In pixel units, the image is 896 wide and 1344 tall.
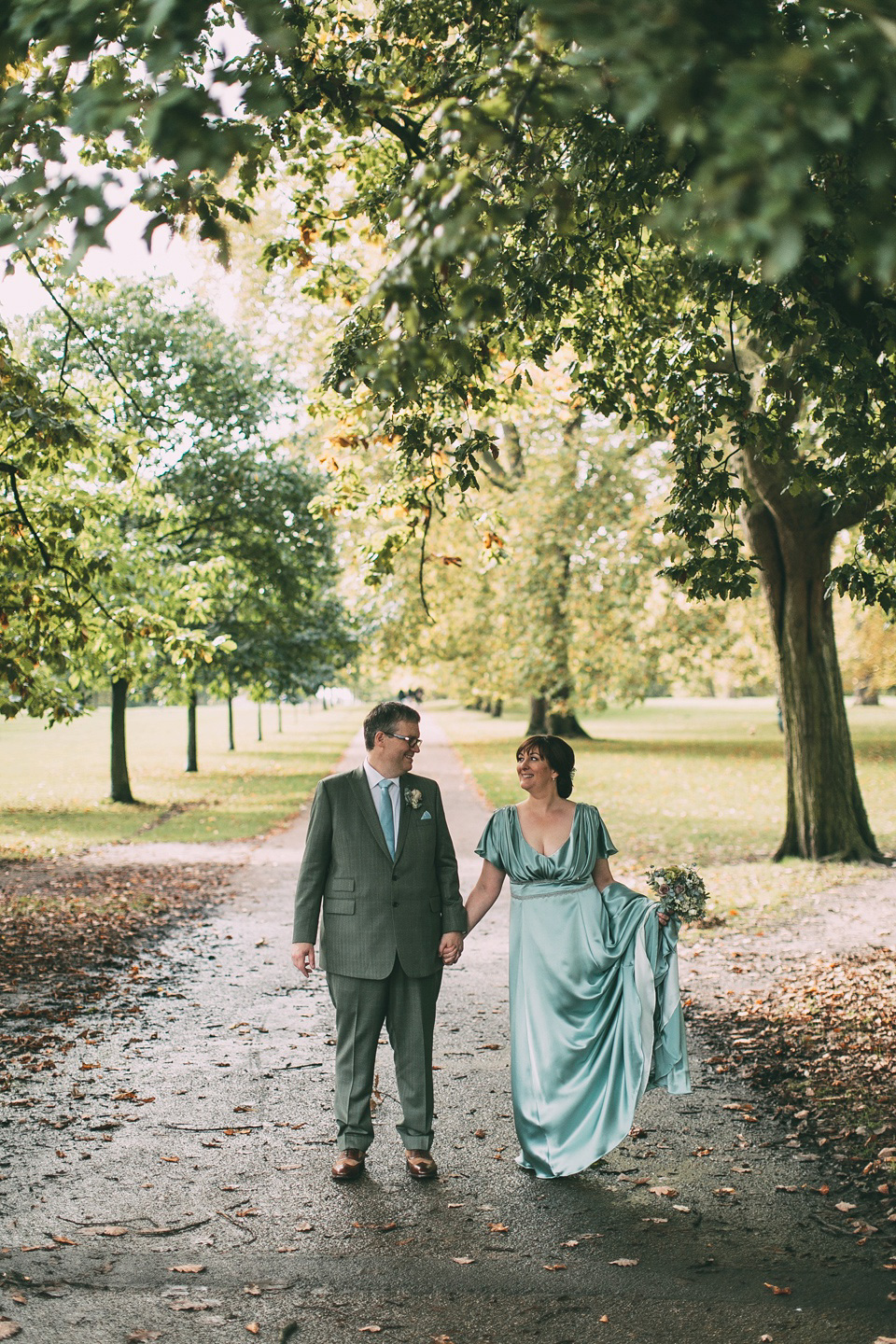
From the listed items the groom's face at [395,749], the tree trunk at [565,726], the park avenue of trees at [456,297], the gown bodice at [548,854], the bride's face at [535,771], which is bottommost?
the tree trunk at [565,726]

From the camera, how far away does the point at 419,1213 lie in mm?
5027

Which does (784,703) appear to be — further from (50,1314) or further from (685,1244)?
(50,1314)

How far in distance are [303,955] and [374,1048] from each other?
540 mm

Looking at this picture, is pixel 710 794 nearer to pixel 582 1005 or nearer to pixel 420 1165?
pixel 582 1005

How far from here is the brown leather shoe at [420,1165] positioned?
5422 mm

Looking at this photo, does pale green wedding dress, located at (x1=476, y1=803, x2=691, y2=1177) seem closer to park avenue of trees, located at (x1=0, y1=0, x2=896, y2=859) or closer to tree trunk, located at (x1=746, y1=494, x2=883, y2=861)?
park avenue of trees, located at (x1=0, y1=0, x2=896, y2=859)

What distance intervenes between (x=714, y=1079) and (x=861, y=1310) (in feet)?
9.28

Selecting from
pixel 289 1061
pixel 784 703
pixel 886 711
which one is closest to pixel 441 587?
pixel 784 703

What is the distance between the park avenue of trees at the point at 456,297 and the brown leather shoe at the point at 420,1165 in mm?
3409

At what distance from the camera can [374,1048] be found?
5.57 m

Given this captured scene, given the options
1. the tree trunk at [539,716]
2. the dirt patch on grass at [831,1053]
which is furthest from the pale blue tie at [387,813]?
the tree trunk at [539,716]

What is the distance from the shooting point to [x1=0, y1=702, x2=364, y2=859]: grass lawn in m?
18.5

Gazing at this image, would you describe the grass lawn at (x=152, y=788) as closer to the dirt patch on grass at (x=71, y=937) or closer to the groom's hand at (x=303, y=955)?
the dirt patch on grass at (x=71, y=937)

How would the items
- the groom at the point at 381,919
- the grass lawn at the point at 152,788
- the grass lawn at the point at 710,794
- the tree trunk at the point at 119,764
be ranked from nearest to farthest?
the groom at the point at 381,919
the grass lawn at the point at 710,794
the grass lawn at the point at 152,788
the tree trunk at the point at 119,764
